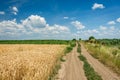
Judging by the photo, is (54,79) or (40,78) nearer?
(40,78)

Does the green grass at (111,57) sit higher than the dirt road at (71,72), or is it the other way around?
the green grass at (111,57)

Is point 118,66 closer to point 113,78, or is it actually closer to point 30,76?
point 113,78

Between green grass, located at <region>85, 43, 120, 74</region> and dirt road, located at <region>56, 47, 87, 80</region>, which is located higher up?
green grass, located at <region>85, 43, 120, 74</region>

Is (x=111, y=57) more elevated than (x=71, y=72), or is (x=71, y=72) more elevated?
(x=111, y=57)

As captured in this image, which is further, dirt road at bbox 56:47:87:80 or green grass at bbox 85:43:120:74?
green grass at bbox 85:43:120:74

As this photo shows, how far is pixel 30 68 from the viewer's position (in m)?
10.2

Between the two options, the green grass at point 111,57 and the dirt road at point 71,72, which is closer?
the dirt road at point 71,72

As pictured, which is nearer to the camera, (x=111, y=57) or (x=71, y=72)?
(x=71, y=72)

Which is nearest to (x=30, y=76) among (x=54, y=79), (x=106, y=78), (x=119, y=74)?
(x=54, y=79)

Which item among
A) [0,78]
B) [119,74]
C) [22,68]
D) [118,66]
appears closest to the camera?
[0,78]

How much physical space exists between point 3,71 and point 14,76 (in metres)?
0.54

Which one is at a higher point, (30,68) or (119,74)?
(30,68)

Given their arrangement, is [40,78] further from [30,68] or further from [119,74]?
[119,74]

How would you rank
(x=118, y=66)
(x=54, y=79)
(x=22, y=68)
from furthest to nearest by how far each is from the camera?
(x=118, y=66), (x=54, y=79), (x=22, y=68)
